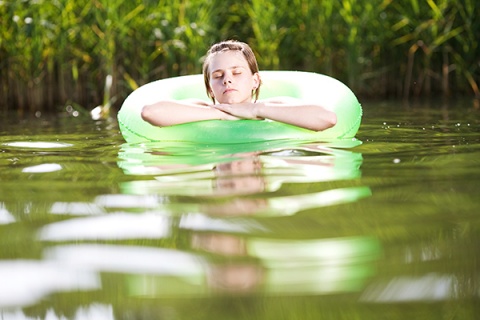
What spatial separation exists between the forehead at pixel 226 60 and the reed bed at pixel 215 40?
2.19 metres

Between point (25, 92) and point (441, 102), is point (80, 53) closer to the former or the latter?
point (25, 92)

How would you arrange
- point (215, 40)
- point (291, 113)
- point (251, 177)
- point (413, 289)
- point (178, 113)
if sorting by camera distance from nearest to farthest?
point (413, 289), point (251, 177), point (291, 113), point (178, 113), point (215, 40)

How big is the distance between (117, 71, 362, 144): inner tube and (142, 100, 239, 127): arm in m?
0.03

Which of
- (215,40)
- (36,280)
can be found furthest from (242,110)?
(215,40)

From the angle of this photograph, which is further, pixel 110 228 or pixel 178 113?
pixel 178 113

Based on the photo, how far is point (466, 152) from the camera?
3.05 meters

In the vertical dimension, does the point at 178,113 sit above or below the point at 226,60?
below

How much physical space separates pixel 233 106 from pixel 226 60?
0.79 ft

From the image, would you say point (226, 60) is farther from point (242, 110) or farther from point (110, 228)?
point (110, 228)

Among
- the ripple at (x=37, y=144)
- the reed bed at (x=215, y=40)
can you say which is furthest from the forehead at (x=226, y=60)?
the reed bed at (x=215, y=40)

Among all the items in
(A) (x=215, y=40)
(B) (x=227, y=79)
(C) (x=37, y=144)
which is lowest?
(C) (x=37, y=144)

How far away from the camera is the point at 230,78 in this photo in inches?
145

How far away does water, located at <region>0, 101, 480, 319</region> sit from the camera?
134cm

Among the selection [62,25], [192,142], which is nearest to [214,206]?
[192,142]
